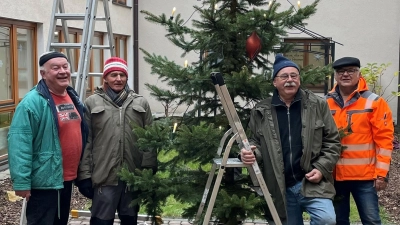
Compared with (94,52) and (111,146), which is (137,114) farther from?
(94,52)

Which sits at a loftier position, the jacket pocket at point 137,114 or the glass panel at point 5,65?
the glass panel at point 5,65

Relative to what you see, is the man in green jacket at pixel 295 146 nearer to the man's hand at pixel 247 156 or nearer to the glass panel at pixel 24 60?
the man's hand at pixel 247 156

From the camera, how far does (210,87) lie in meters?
4.16

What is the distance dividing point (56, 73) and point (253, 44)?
1.51 m

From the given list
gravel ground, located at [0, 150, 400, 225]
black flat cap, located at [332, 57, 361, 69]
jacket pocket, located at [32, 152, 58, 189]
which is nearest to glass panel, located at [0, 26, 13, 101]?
gravel ground, located at [0, 150, 400, 225]

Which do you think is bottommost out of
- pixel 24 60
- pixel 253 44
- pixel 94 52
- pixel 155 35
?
pixel 253 44

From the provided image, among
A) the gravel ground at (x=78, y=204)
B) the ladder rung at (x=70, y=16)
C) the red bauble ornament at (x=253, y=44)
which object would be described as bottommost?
the gravel ground at (x=78, y=204)

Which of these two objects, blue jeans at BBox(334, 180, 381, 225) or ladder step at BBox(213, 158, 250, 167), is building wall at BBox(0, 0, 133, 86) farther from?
blue jeans at BBox(334, 180, 381, 225)

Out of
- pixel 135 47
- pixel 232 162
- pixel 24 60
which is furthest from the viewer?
pixel 135 47

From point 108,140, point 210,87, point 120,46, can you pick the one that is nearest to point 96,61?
point 120,46

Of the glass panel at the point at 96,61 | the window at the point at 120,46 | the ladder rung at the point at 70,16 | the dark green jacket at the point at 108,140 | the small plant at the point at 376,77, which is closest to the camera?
the dark green jacket at the point at 108,140

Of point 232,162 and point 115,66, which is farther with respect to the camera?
point 115,66

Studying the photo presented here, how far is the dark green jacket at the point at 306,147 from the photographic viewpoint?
12.3ft

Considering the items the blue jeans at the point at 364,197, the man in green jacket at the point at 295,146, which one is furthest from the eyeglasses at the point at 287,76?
the blue jeans at the point at 364,197
